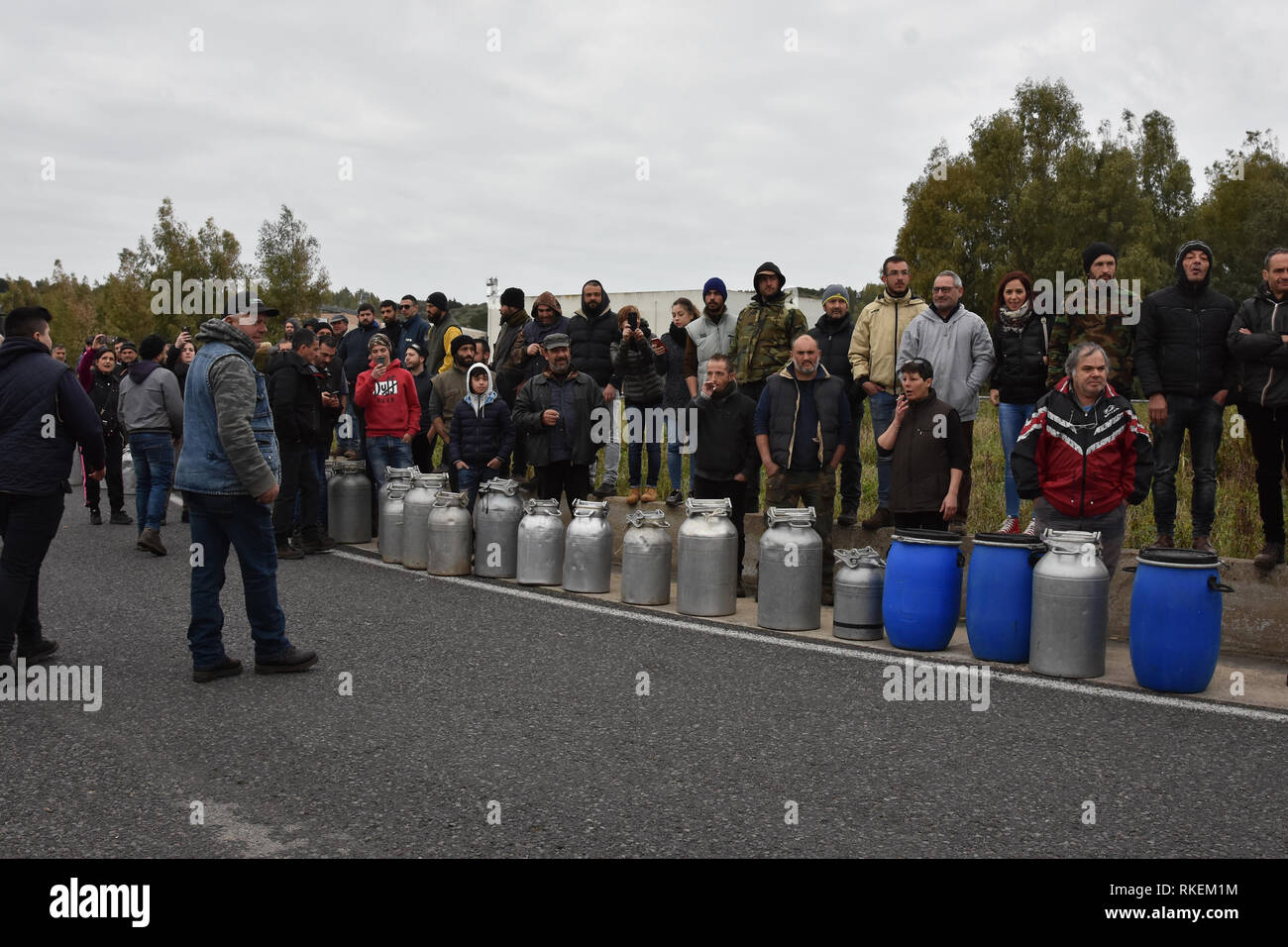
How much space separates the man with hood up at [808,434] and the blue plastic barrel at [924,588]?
5.46 ft

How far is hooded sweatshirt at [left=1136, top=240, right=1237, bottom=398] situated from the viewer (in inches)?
373

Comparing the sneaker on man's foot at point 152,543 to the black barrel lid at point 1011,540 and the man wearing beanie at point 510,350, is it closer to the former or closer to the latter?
the man wearing beanie at point 510,350

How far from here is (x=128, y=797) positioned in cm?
557

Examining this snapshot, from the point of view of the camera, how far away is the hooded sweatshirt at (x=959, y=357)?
10688 millimetres

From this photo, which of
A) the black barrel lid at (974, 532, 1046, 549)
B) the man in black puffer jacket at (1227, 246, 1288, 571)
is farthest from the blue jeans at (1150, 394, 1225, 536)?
the black barrel lid at (974, 532, 1046, 549)

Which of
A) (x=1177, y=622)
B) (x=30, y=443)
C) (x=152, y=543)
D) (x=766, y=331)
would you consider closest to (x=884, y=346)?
(x=766, y=331)

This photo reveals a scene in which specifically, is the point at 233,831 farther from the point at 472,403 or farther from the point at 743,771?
the point at 472,403

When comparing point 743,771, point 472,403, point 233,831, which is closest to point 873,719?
point 743,771

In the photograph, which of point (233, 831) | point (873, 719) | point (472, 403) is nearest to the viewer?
point (233, 831)

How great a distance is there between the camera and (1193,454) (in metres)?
9.73

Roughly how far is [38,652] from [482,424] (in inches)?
219

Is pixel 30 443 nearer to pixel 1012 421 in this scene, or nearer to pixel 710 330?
pixel 710 330

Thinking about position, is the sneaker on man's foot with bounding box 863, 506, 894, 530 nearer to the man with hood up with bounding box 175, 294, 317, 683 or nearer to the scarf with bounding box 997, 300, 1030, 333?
the scarf with bounding box 997, 300, 1030, 333
